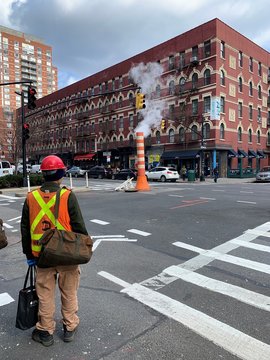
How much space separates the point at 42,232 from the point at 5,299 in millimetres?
1615

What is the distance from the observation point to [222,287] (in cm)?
432

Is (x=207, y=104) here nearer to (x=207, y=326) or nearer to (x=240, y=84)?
(x=240, y=84)

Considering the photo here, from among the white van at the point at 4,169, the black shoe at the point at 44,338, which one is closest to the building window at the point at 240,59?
the white van at the point at 4,169

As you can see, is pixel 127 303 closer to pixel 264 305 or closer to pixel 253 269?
pixel 264 305

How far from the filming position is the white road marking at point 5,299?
387 cm

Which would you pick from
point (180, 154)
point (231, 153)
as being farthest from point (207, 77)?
point (180, 154)

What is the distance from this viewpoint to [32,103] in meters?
16.8

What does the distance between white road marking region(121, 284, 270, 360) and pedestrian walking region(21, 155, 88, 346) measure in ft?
3.73

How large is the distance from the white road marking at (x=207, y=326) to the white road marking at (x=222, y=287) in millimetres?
685

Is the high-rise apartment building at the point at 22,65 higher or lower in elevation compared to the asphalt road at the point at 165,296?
higher

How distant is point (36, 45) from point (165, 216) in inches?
5488

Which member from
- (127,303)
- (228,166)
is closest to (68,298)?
(127,303)

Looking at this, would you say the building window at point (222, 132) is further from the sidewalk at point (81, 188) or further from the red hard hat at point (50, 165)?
the red hard hat at point (50, 165)

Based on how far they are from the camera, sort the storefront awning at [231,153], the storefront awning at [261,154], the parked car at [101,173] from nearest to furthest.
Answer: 1. the storefront awning at [231,153]
2. the parked car at [101,173]
3. the storefront awning at [261,154]
